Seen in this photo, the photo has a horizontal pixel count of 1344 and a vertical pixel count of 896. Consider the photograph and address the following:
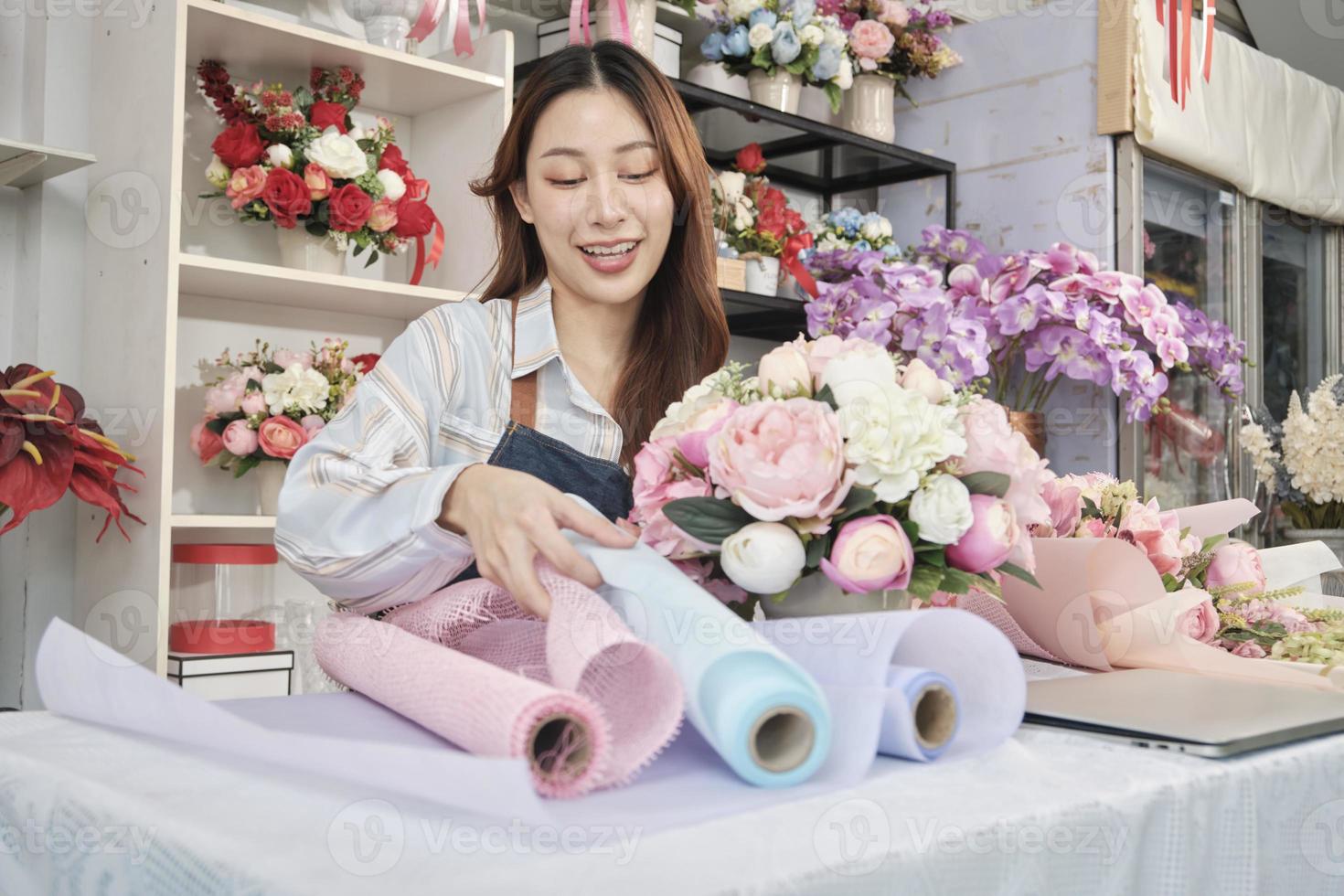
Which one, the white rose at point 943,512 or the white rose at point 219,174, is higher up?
the white rose at point 219,174

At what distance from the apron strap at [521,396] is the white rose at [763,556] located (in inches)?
24.4

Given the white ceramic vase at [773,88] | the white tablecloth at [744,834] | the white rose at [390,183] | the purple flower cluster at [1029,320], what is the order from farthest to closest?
the white ceramic vase at [773,88]
the purple flower cluster at [1029,320]
the white rose at [390,183]
the white tablecloth at [744,834]

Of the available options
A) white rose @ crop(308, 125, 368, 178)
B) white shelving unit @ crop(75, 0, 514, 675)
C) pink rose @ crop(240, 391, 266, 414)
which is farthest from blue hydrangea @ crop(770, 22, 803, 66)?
pink rose @ crop(240, 391, 266, 414)

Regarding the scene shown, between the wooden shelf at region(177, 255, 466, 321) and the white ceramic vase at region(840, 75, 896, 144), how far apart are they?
146cm

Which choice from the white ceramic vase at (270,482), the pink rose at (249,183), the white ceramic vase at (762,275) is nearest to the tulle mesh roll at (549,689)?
the white ceramic vase at (270,482)

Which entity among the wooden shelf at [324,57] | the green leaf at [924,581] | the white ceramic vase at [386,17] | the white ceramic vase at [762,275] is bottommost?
the green leaf at [924,581]

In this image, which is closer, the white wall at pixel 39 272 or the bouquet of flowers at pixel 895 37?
the white wall at pixel 39 272

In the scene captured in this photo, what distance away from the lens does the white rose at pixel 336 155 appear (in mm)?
2168

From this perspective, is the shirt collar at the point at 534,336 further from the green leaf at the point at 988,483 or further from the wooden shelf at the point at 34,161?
the wooden shelf at the point at 34,161

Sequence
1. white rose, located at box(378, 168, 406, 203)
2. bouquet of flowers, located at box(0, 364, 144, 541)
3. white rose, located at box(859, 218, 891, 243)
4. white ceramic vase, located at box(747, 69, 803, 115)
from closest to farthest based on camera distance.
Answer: bouquet of flowers, located at box(0, 364, 144, 541) → white rose, located at box(378, 168, 406, 203) → white ceramic vase, located at box(747, 69, 803, 115) → white rose, located at box(859, 218, 891, 243)

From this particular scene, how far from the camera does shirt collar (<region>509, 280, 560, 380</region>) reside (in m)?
1.36

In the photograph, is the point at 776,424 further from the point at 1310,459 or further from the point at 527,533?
the point at 1310,459

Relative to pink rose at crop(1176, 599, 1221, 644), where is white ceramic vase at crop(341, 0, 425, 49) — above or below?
above

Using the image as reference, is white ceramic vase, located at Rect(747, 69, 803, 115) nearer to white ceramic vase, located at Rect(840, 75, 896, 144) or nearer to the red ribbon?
white ceramic vase, located at Rect(840, 75, 896, 144)
